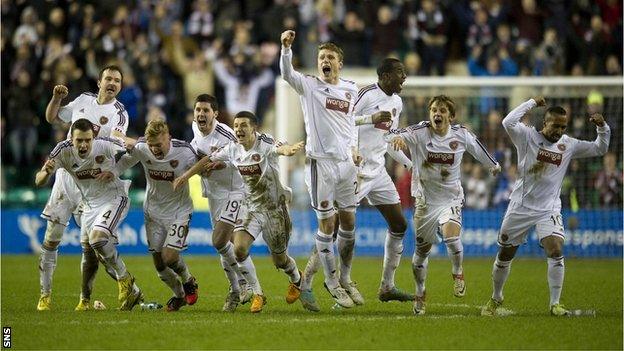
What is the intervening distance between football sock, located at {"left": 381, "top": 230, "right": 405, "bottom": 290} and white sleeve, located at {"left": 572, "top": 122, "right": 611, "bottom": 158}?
7.70 ft

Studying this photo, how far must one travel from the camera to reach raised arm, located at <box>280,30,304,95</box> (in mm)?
13172

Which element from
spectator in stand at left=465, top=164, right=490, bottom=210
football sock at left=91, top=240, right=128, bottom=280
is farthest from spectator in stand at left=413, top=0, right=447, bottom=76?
football sock at left=91, top=240, right=128, bottom=280

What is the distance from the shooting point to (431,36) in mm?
26812

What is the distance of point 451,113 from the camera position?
14.1 meters

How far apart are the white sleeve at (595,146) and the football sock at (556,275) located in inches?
48.5

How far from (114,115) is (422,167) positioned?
3842 millimetres

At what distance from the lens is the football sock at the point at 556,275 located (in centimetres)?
1377

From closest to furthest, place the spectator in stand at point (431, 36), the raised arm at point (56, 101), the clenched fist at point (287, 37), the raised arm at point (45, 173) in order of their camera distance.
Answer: the clenched fist at point (287, 37), the raised arm at point (45, 173), the raised arm at point (56, 101), the spectator in stand at point (431, 36)

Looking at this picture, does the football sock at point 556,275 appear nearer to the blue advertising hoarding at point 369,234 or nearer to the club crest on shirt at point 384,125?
the club crest on shirt at point 384,125

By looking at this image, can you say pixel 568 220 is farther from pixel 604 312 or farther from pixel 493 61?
pixel 604 312

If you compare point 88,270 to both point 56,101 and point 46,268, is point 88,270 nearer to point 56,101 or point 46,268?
point 46,268

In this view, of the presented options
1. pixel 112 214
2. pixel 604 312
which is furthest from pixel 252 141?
pixel 604 312

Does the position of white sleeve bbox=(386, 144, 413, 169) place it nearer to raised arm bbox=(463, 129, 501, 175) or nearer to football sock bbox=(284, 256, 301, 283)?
raised arm bbox=(463, 129, 501, 175)

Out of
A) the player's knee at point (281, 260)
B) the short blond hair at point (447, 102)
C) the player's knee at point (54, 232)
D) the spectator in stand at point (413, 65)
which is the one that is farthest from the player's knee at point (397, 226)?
the spectator in stand at point (413, 65)
